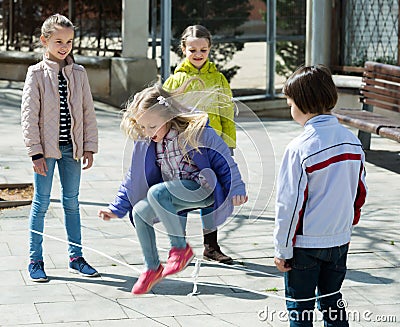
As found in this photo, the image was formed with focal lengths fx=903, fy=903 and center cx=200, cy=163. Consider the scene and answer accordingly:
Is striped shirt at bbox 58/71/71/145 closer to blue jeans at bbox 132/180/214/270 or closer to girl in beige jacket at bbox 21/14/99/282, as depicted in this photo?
girl in beige jacket at bbox 21/14/99/282

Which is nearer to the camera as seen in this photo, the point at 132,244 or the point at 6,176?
the point at 132,244

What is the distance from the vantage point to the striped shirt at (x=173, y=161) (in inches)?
191

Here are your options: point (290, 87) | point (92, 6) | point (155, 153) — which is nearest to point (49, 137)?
point (155, 153)

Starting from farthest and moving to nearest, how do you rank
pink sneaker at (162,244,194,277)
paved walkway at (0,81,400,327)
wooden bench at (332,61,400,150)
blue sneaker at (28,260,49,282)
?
wooden bench at (332,61,400,150)
blue sneaker at (28,260,49,282)
paved walkway at (0,81,400,327)
pink sneaker at (162,244,194,277)

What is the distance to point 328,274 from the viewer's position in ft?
14.1

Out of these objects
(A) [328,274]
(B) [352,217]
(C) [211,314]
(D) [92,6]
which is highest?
(D) [92,6]

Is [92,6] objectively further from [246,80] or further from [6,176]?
[6,176]

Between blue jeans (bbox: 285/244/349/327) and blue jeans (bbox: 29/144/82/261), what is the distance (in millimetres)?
2151

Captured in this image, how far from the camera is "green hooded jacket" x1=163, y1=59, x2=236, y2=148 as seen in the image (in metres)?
5.68

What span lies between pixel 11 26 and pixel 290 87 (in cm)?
1328

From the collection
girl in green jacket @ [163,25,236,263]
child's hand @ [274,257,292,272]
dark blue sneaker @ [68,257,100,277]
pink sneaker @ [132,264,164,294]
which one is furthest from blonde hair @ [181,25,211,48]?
child's hand @ [274,257,292,272]

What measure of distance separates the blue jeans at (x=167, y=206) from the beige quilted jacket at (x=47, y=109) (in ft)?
3.74

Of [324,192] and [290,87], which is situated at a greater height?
[290,87]

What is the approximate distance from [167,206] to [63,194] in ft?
4.85
